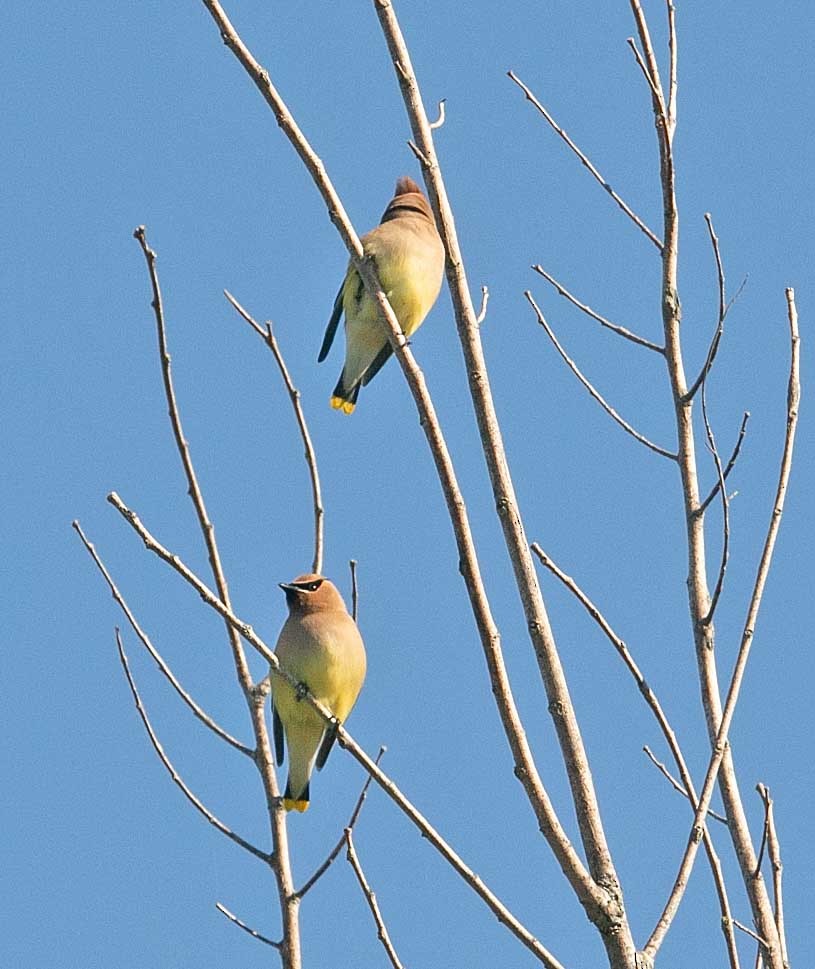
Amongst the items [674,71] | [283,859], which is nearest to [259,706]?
[283,859]

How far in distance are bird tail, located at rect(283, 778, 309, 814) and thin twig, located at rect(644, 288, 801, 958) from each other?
9.90 ft

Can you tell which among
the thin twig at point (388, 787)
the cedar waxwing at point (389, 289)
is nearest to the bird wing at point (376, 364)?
the cedar waxwing at point (389, 289)

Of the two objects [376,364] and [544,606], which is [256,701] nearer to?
[544,606]

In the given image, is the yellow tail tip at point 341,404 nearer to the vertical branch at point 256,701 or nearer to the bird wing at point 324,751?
the bird wing at point 324,751

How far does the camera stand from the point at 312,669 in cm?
568

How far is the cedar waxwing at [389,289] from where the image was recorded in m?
6.55

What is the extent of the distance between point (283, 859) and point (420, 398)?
1.27 meters

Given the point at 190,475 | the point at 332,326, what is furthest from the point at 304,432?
the point at 332,326

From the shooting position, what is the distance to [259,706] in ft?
13.8

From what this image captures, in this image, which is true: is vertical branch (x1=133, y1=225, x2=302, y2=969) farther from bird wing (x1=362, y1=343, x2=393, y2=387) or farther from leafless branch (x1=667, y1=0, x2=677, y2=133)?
bird wing (x1=362, y1=343, x2=393, y2=387)

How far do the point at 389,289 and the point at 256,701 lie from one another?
268 centimetres

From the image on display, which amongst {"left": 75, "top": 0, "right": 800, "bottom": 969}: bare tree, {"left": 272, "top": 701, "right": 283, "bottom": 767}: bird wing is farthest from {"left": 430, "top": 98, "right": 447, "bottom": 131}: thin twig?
{"left": 272, "top": 701, "right": 283, "bottom": 767}: bird wing

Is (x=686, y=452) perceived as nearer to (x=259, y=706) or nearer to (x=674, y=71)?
(x=674, y=71)

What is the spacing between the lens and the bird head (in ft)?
19.4
